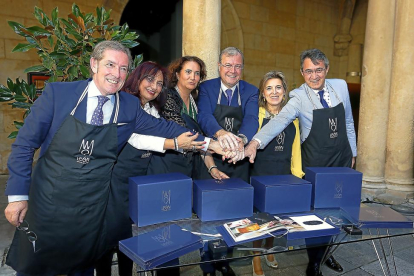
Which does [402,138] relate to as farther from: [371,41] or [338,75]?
[338,75]

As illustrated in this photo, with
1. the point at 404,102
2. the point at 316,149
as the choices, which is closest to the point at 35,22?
the point at 316,149

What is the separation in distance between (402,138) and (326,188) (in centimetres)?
368

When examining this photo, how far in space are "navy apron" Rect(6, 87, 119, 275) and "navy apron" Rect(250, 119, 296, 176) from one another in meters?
1.38

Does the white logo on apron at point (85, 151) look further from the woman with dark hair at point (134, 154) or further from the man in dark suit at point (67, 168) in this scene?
the woman with dark hair at point (134, 154)

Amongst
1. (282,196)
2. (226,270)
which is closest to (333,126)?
(282,196)

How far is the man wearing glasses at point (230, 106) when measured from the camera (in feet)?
8.80

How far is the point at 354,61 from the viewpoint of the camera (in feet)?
32.0

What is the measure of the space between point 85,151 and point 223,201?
86 cm

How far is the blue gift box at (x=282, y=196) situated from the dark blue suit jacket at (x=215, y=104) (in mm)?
637

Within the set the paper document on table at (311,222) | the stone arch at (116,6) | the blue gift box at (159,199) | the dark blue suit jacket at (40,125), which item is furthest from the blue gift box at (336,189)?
the stone arch at (116,6)

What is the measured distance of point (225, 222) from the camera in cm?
196

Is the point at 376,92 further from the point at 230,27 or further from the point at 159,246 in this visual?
the point at 159,246

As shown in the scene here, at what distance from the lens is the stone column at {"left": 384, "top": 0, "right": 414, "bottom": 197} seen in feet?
16.1

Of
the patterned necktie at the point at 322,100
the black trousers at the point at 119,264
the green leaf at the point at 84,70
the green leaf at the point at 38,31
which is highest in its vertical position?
Result: the green leaf at the point at 38,31
